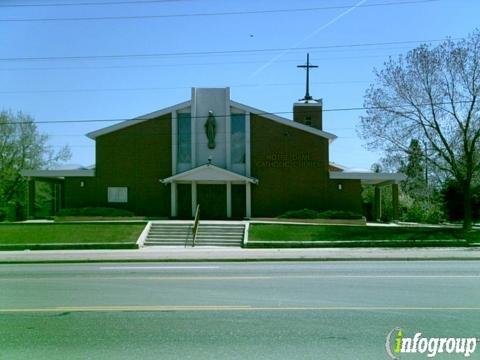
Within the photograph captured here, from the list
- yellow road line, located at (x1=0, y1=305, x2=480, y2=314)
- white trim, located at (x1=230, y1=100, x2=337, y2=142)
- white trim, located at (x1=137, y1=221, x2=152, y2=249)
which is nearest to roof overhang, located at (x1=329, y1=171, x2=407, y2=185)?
white trim, located at (x1=230, y1=100, x2=337, y2=142)

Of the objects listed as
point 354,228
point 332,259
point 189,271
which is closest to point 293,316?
point 189,271

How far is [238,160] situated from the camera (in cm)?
3669

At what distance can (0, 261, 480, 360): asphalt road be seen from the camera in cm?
705

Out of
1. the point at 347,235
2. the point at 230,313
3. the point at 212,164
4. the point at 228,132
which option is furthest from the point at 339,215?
the point at 230,313

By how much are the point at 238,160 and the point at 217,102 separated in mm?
3730

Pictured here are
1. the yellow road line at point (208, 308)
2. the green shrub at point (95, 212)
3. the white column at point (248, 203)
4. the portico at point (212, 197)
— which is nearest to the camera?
the yellow road line at point (208, 308)

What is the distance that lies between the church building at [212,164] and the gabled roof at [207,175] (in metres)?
0.59

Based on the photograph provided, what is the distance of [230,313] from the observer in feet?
29.6

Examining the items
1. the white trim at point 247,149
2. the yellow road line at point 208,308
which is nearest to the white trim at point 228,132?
the white trim at point 247,149

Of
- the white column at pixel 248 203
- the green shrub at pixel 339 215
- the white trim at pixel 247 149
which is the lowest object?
the green shrub at pixel 339 215

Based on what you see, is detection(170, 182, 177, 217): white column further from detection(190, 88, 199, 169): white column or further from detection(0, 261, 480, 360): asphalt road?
detection(0, 261, 480, 360): asphalt road

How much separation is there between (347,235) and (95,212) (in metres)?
15.1

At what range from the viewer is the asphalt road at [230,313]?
23.1ft

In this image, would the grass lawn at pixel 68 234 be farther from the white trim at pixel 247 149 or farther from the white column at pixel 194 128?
the white trim at pixel 247 149
